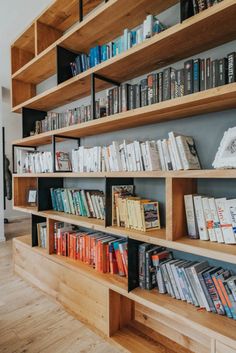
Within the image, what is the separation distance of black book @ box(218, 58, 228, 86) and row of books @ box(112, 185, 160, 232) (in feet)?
2.60

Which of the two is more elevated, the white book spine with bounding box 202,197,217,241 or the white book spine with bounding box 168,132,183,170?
the white book spine with bounding box 168,132,183,170

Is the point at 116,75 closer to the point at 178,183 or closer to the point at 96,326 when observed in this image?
the point at 178,183

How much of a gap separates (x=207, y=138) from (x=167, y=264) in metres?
0.78

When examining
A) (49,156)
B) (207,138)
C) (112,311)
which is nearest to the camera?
(207,138)

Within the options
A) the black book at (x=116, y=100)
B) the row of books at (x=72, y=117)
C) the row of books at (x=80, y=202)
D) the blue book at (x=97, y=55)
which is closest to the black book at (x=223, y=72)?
the black book at (x=116, y=100)

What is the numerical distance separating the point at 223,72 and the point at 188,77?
0.18 metres

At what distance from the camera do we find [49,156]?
7.48ft

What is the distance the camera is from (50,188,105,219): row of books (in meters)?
1.88

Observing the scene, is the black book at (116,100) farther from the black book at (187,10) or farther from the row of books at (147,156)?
the black book at (187,10)

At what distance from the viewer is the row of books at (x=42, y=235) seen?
7.66 ft

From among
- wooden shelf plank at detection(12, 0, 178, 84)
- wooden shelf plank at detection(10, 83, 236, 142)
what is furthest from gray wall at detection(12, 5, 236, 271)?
wooden shelf plank at detection(12, 0, 178, 84)

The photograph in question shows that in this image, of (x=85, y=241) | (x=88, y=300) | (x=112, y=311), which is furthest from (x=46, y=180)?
(x=112, y=311)

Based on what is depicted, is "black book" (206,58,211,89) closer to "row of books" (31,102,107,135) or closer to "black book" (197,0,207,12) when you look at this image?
"black book" (197,0,207,12)

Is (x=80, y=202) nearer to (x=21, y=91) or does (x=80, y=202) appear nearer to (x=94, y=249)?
(x=94, y=249)
